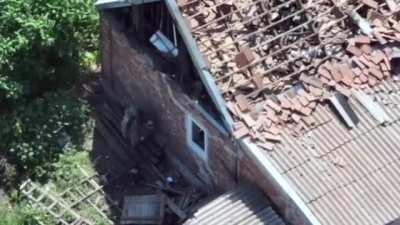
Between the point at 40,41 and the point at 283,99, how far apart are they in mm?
5554

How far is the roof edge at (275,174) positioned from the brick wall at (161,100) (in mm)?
638

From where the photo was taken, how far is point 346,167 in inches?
686

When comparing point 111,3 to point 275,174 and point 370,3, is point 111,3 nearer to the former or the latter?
point 370,3

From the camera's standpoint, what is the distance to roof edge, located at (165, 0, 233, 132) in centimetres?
1753

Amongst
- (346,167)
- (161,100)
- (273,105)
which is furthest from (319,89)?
(161,100)

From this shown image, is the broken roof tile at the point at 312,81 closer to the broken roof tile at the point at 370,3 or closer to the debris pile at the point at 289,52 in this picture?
the debris pile at the point at 289,52

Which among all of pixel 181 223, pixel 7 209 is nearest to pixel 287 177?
pixel 181 223

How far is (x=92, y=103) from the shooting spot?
22141 mm

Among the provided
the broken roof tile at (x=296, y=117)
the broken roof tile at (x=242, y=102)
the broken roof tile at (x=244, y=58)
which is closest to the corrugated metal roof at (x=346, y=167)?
the broken roof tile at (x=296, y=117)

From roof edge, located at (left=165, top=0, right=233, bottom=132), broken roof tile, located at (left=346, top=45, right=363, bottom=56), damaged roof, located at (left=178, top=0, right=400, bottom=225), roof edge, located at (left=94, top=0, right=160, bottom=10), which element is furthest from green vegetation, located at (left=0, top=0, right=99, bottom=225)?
broken roof tile, located at (left=346, top=45, right=363, bottom=56)

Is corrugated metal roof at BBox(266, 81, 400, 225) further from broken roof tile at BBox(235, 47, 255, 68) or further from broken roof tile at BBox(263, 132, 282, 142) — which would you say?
broken roof tile at BBox(235, 47, 255, 68)

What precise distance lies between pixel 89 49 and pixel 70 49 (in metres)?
1.51

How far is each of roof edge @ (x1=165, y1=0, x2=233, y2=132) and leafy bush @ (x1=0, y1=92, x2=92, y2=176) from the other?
4309 mm

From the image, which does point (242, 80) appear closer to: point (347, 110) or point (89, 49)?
point (347, 110)
